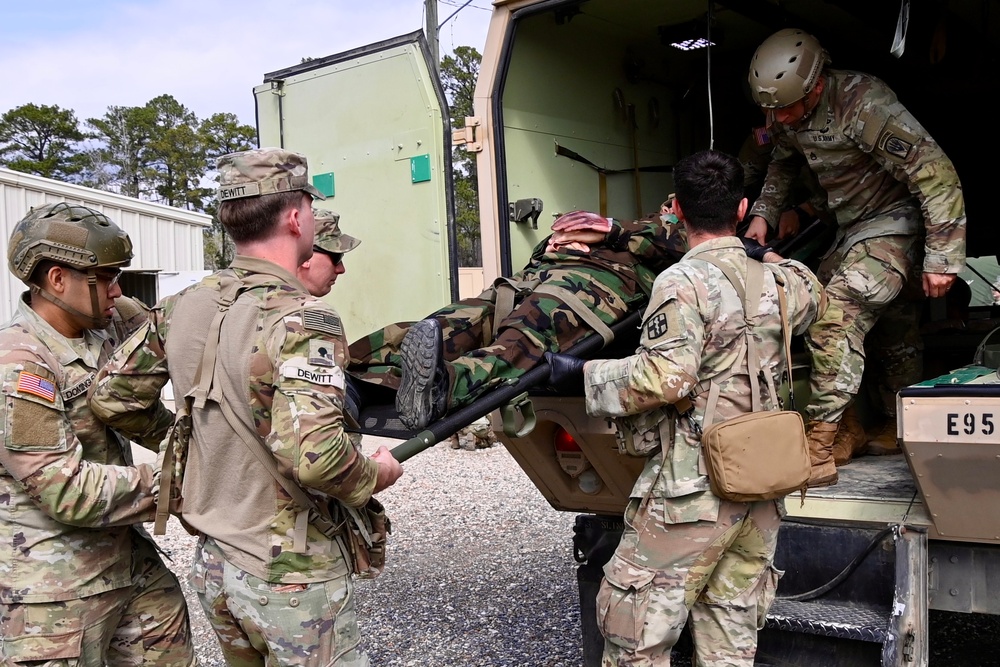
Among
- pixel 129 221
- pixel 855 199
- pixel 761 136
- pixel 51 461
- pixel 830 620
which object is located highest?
pixel 129 221

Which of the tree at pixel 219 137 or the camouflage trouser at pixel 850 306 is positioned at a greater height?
the tree at pixel 219 137

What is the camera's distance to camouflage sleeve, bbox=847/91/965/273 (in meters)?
3.01

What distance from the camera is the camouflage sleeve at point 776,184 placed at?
12.1 feet

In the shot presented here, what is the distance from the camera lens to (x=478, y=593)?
418 cm

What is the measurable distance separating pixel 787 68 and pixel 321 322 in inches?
85.2

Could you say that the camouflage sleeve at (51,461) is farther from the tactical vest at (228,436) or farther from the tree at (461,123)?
the tree at (461,123)

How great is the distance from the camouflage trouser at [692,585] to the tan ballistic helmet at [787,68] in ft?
5.28

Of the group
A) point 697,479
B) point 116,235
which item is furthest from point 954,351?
point 116,235

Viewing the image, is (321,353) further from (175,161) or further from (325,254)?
(175,161)

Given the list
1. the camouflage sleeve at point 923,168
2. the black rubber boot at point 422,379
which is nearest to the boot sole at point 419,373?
the black rubber boot at point 422,379

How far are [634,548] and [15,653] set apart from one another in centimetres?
149

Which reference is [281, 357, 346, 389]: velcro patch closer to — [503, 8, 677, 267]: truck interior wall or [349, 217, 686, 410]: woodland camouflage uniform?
[349, 217, 686, 410]: woodland camouflage uniform

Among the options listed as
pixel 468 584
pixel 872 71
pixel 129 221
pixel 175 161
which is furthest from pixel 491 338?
pixel 175 161

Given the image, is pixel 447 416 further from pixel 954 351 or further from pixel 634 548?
pixel 954 351
